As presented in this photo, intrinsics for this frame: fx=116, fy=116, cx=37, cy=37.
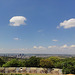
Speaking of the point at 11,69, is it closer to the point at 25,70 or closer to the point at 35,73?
the point at 25,70

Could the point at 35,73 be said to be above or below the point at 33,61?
below

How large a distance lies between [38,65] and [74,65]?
9.71m

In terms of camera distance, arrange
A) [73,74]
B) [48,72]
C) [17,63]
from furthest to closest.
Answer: [17,63] → [48,72] → [73,74]

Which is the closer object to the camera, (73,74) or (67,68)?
(73,74)

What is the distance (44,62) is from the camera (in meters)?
29.1

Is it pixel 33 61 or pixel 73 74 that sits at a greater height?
pixel 33 61

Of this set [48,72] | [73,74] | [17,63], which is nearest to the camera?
[73,74]

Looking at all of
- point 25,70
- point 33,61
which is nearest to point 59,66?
point 33,61

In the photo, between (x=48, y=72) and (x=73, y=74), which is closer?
(x=73, y=74)

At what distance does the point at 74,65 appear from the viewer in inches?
1051

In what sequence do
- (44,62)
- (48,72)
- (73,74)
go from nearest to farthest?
(73,74)
(48,72)
(44,62)

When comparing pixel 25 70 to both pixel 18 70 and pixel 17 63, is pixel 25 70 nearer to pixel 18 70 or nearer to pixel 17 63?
pixel 18 70

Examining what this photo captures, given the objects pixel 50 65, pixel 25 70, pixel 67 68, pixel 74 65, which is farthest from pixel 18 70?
pixel 74 65

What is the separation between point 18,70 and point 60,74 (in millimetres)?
9159
